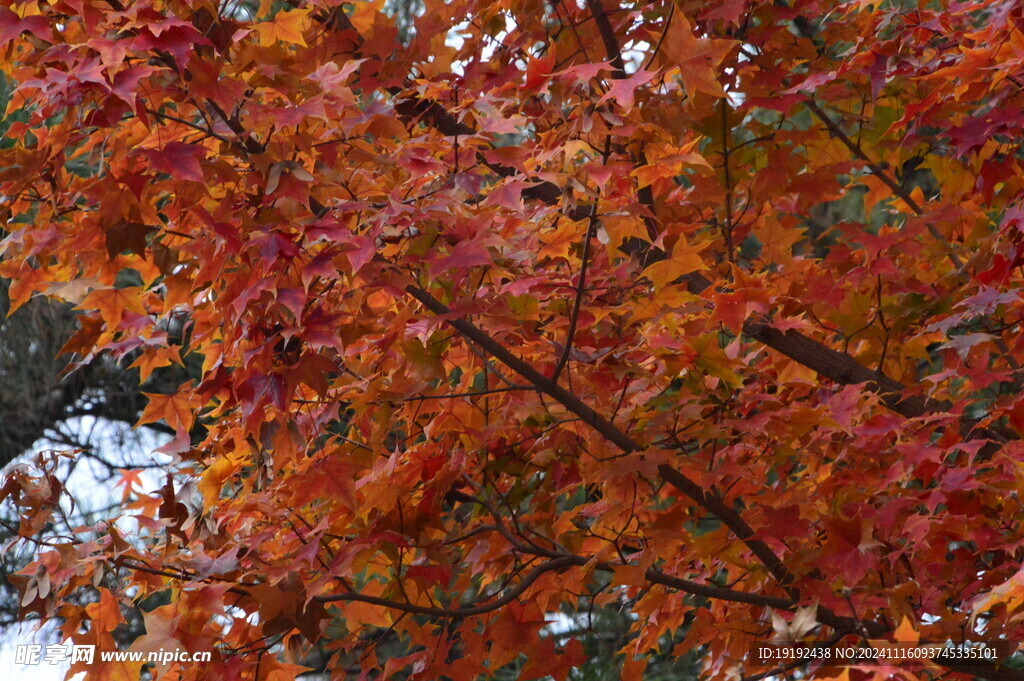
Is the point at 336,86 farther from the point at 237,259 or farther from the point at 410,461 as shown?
the point at 410,461

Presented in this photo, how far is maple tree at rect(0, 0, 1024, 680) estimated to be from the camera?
1369 millimetres

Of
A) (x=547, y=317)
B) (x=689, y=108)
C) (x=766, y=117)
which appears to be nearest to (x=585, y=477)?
(x=547, y=317)

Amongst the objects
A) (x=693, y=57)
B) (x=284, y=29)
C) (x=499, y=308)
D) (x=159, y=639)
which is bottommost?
(x=159, y=639)

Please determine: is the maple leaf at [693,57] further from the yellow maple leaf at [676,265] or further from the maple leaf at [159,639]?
the maple leaf at [159,639]

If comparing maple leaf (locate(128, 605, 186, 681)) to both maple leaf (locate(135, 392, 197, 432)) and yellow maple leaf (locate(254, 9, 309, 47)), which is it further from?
yellow maple leaf (locate(254, 9, 309, 47))

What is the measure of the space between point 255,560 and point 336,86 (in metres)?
0.75

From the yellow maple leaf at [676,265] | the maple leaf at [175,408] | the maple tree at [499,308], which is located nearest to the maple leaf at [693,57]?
the maple tree at [499,308]

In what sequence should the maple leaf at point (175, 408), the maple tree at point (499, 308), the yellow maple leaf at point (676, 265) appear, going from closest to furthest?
1. the maple tree at point (499, 308)
2. the yellow maple leaf at point (676, 265)
3. the maple leaf at point (175, 408)

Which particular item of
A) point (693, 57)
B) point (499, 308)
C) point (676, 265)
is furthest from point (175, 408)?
point (693, 57)

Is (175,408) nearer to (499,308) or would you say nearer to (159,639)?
(159,639)

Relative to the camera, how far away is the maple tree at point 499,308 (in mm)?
1369

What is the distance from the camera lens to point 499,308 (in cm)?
150

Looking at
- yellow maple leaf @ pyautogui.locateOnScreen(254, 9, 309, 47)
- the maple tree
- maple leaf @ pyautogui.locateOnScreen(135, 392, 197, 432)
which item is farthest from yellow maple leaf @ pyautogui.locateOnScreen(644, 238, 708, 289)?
maple leaf @ pyautogui.locateOnScreen(135, 392, 197, 432)

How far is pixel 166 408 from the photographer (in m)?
1.79
